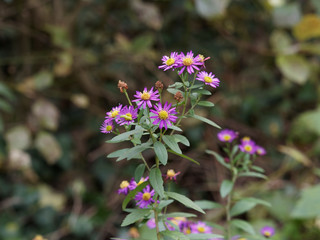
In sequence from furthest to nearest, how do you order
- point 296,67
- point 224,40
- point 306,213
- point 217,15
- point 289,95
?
point 289,95 → point 224,40 → point 296,67 → point 217,15 → point 306,213

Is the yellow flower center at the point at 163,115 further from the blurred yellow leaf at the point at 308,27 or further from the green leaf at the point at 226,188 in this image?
the blurred yellow leaf at the point at 308,27

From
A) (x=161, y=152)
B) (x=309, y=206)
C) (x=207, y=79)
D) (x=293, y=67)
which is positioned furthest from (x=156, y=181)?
(x=293, y=67)

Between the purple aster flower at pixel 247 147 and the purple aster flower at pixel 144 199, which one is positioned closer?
the purple aster flower at pixel 144 199

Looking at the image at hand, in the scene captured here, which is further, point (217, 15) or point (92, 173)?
point (92, 173)

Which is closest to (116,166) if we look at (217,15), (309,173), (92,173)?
(92,173)

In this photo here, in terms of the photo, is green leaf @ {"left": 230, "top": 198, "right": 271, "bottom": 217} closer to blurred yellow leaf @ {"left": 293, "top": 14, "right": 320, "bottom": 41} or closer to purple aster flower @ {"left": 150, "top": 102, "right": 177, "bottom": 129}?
purple aster flower @ {"left": 150, "top": 102, "right": 177, "bottom": 129}

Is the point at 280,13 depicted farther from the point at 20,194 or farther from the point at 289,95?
the point at 20,194

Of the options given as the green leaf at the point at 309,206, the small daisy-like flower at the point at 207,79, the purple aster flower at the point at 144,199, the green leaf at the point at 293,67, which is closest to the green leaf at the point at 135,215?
the purple aster flower at the point at 144,199
